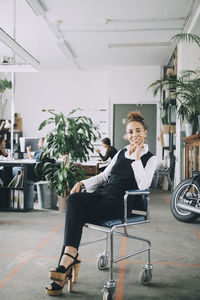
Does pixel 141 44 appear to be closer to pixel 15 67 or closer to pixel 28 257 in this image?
pixel 15 67

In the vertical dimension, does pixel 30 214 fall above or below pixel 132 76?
below

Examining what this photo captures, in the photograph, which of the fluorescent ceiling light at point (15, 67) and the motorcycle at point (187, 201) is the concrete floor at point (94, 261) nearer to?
the motorcycle at point (187, 201)

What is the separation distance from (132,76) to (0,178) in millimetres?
5054

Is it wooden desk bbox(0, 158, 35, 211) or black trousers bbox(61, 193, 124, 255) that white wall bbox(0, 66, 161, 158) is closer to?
wooden desk bbox(0, 158, 35, 211)

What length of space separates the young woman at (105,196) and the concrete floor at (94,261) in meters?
0.19

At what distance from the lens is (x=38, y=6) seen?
5.09 meters

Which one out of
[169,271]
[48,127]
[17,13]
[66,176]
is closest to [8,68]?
[17,13]

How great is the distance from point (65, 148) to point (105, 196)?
2346 millimetres

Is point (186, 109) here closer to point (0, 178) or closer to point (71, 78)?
point (0, 178)

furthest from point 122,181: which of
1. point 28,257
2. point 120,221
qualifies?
point 28,257

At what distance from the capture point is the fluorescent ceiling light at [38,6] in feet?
16.2

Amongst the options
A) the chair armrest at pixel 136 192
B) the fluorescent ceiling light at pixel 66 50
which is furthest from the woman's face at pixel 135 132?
the fluorescent ceiling light at pixel 66 50

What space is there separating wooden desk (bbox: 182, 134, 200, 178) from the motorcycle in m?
0.45

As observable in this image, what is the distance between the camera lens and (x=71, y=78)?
917cm
